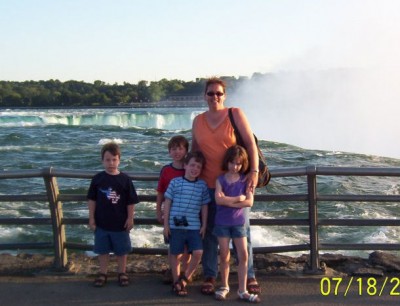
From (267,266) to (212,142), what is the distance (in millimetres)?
1576

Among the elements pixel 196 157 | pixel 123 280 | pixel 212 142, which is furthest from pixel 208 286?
pixel 212 142

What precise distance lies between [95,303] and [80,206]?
9983mm

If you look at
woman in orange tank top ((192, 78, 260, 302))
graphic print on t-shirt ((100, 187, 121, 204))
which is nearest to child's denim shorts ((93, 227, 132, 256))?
graphic print on t-shirt ((100, 187, 121, 204))

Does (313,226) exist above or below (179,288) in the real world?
above

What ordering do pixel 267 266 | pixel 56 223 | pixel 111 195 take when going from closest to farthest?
pixel 111 195 → pixel 56 223 → pixel 267 266

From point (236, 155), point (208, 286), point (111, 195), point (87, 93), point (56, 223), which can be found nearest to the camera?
point (236, 155)

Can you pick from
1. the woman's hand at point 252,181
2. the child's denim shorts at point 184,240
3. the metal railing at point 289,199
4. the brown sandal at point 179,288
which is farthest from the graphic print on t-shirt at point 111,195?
the woman's hand at point 252,181

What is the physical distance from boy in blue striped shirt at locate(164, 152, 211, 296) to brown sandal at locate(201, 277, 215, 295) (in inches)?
5.8

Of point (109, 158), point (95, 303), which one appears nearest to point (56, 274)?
point (95, 303)

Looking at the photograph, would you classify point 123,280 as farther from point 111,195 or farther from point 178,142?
point 178,142

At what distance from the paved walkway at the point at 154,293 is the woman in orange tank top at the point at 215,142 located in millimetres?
193

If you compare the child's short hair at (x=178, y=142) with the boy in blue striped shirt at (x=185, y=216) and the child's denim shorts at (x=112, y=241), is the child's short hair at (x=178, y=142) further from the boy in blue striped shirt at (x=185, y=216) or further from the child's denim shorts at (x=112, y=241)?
the child's denim shorts at (x=112, y=241)

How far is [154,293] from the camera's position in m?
4.82

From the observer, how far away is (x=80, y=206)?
14.4 m
